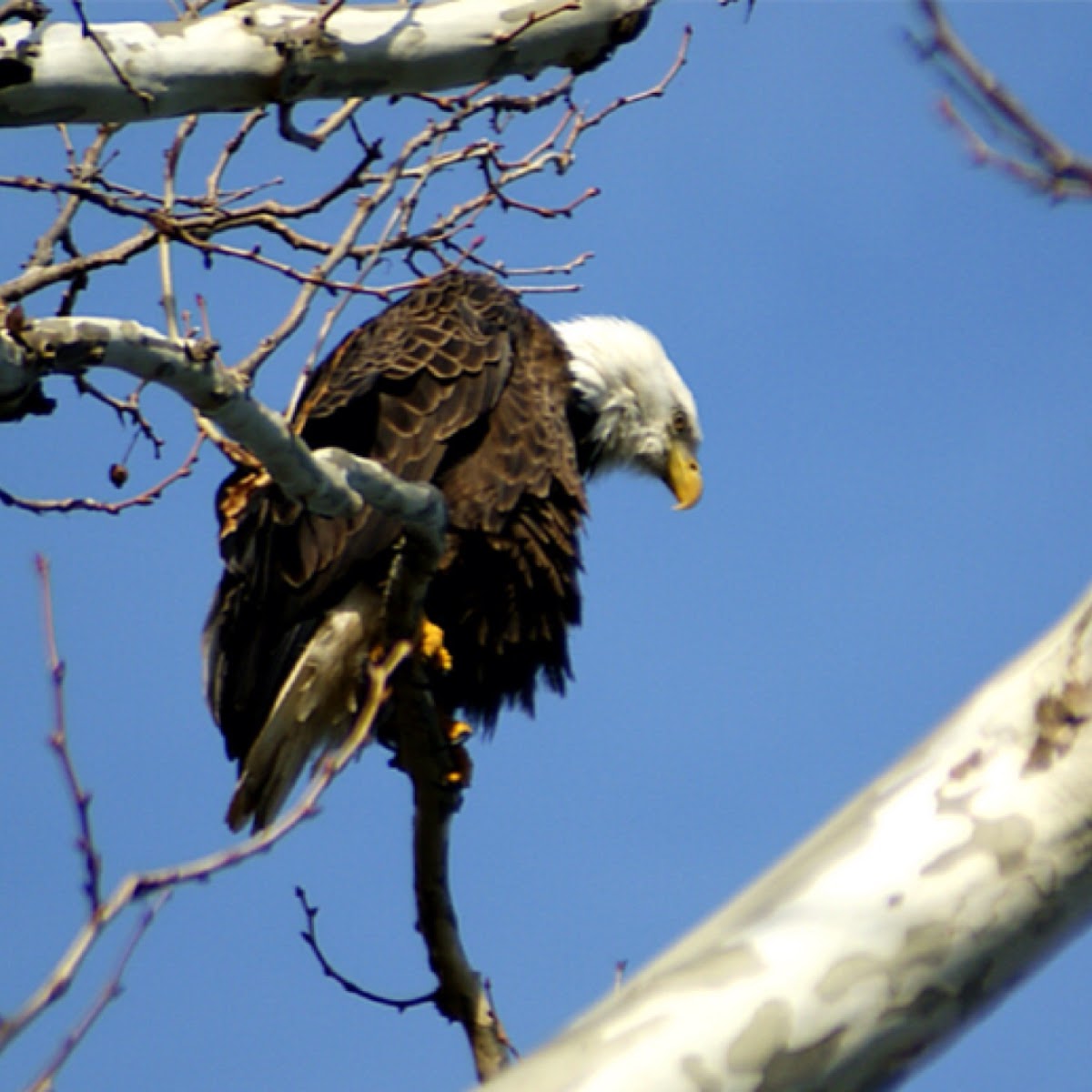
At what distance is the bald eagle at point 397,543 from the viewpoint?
5156 millimetres

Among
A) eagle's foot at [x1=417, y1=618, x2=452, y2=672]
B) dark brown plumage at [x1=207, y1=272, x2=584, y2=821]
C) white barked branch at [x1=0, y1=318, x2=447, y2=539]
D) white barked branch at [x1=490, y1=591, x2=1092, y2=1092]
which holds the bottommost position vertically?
white barked branch at [x1=490, y1=591, x2=1092, y2=1092]

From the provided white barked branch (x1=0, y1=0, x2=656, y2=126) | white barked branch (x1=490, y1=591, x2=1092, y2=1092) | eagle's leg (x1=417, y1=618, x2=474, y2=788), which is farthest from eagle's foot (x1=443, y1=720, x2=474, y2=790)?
white barked branch (x1=490, y1=591, x2=1092, y2=1092)

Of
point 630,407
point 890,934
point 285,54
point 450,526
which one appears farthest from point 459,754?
point 890,934

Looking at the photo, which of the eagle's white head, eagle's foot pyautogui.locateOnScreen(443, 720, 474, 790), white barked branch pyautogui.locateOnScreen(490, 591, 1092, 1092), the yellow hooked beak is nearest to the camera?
white barked branch pyautogui.locateOnScreen(490, 591, 1092, 1092)

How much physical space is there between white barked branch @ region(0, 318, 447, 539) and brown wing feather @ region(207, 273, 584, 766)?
160cm

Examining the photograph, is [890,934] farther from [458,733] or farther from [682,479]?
[682,479]

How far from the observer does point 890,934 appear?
1.83 m

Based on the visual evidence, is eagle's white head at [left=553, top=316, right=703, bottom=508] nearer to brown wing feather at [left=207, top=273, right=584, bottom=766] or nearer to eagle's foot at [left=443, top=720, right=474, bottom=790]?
brown wing feather at [left=207, top=273, right=584, bottom=766]

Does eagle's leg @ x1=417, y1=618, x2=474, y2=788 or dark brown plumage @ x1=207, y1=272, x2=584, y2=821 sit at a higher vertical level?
dark brown plumage @ x1=207, y1=272, x2=584, y2=821

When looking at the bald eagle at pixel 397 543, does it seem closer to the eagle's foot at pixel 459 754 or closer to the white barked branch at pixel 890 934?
the eagle's foot at pixel 459 754

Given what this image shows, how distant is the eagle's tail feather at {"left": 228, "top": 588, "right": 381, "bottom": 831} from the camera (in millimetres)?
5137

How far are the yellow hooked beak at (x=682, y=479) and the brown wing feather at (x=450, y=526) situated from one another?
86cm

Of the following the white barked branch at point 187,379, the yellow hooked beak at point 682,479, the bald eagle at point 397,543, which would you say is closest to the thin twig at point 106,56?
the white barked branch at point 187,379

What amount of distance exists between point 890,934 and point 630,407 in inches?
175
